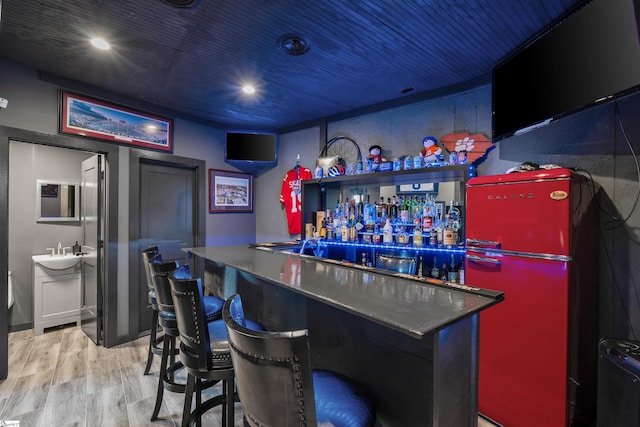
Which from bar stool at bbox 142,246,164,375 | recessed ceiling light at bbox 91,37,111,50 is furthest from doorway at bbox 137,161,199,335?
recessed ceiling light at bbox 91,37,111,50

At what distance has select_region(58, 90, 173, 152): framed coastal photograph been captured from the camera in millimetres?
2829

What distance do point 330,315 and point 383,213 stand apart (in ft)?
6.04

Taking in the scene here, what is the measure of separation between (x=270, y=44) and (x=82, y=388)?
3035 millimetres

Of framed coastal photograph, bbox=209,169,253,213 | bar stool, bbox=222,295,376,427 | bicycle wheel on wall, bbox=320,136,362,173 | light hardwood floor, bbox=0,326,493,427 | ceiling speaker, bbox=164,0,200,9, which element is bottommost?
light hardwood floor, bbox=0,326,493,427

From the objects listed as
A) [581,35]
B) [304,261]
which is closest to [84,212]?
[304,261]

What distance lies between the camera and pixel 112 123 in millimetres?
3125

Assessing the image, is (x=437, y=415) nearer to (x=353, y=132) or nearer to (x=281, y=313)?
(x=281, y=313)

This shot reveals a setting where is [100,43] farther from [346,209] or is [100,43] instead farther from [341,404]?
[341,404]

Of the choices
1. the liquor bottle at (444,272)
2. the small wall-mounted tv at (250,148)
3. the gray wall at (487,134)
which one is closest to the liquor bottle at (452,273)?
the liquor bottle at (444,272)

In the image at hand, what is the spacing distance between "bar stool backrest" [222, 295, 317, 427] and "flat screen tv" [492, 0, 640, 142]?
2.05m

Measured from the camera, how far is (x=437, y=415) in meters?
0.92

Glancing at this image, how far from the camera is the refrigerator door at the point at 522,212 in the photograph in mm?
1695

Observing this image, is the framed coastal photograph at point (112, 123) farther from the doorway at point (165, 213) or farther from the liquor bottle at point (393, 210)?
the liquor bottle at point (393, 210)

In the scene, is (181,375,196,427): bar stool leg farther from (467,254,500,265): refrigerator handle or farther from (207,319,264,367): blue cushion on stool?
(467,254,500,265): refrigerator handle
